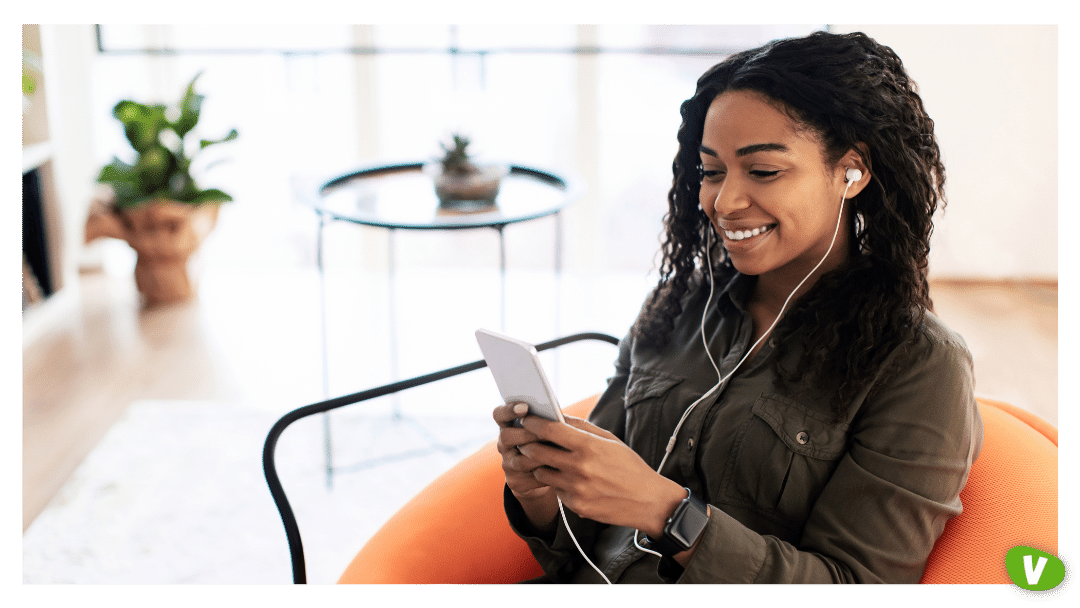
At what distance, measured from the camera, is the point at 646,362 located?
1488 millimetres

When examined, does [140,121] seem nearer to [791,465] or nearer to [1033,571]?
[791,465]

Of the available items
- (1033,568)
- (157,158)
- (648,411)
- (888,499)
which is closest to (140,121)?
(157,158)

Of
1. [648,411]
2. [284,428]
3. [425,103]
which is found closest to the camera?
[648,411]

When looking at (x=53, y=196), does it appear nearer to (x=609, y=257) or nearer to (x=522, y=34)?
Answer: (x=522, y=34)

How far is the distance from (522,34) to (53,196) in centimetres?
218

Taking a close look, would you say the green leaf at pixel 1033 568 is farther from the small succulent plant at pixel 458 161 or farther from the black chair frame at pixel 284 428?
the small succulent plant at pixel 458 161

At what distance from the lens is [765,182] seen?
122 centimetres

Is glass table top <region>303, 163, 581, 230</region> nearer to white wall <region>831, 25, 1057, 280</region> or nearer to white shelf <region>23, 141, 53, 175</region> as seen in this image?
white shelf <region>23, 141, 53, 175</region>

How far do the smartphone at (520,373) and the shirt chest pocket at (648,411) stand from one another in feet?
0.93

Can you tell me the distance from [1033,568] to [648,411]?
555 millimetres

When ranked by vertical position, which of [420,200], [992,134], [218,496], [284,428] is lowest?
[218,496]

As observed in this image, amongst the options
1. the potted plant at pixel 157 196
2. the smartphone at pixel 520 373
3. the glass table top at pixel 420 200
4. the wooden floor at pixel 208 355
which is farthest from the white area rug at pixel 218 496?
the smartphone at pixel 520 373

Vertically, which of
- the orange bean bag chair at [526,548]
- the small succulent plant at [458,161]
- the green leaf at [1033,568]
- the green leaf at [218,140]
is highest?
the small succulent plant at [458,161]

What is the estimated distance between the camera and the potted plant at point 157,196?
383cm
